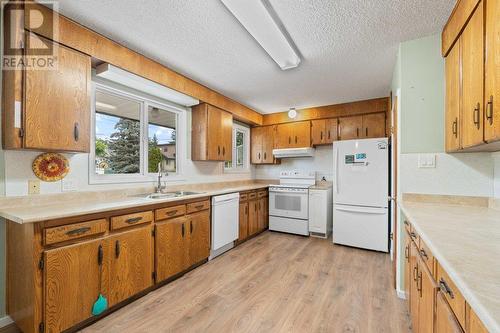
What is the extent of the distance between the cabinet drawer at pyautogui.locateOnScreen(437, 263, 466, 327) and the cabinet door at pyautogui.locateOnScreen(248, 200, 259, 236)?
3102 millimetres

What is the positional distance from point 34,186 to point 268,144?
3890 millimetres

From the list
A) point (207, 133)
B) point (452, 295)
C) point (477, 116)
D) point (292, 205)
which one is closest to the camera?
point (452, 295)

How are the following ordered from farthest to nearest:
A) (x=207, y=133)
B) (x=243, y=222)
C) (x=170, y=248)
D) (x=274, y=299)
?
(x=243, y=222), (x=207, y=133), (x=170, y=248), (x=274, y=299)

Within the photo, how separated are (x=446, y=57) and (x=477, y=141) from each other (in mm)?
1050

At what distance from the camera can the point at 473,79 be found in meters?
1.40

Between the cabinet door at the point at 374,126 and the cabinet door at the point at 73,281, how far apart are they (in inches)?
161

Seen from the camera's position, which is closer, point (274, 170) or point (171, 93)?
point (171, 93)

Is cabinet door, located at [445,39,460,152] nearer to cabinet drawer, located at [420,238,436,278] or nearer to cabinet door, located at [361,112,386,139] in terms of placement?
cabinet drawer, located at [420,238,436,278]

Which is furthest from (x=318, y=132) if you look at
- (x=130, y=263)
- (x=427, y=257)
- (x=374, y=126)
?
(x=130, y=263)

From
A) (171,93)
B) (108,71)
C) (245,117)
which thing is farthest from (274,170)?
(108,71)

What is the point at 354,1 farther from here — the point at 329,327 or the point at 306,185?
the point at 306,185

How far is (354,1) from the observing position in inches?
66.2

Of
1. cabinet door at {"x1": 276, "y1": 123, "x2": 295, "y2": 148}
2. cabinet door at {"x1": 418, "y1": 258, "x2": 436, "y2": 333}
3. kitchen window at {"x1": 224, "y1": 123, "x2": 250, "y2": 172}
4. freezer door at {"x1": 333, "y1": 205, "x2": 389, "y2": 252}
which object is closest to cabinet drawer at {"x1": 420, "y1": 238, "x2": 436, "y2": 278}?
cabinet door at {"x1": 418, "y1": 258, "x2": 436, "y2": 333}

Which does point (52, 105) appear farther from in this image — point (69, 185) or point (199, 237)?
point (199, 237)
